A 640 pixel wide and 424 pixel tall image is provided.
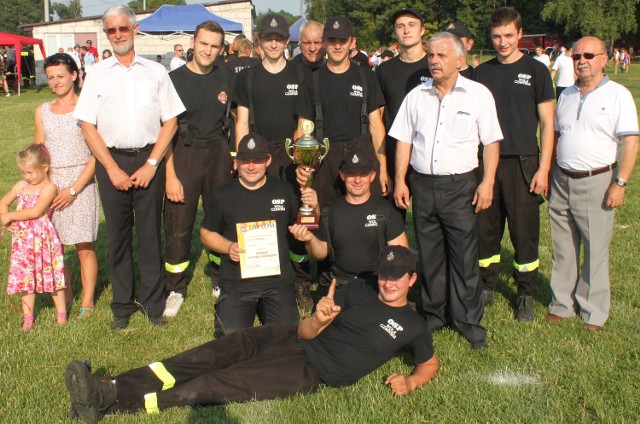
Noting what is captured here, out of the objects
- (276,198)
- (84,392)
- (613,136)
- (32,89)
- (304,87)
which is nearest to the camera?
(84,392)

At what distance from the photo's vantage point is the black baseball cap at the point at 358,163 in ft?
17.6

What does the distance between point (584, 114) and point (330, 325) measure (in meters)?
2.53

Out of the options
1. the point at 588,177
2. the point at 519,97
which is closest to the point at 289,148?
the point at 519,97

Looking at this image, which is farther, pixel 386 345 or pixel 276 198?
pixel 276 198

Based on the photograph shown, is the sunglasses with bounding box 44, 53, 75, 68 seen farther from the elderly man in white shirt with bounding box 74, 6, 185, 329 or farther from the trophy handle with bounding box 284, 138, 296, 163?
the trophy handle with bounding box 284, 138, 296, 163

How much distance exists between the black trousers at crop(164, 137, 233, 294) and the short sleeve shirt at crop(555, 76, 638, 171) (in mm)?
2982

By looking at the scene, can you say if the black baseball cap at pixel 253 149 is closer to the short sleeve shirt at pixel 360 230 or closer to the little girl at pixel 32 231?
the short sleeve shirt at pixel 360 230

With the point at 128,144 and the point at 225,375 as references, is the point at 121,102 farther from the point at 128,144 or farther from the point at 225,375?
the point at 225,375

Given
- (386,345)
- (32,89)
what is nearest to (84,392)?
(386,345)

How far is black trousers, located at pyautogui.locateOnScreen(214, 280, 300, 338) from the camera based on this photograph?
535cm

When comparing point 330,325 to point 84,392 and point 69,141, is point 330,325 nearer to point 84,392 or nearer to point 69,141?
point 84,392

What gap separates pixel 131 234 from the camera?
575 centimetres

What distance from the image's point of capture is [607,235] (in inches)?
212

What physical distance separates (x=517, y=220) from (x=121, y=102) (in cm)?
340
